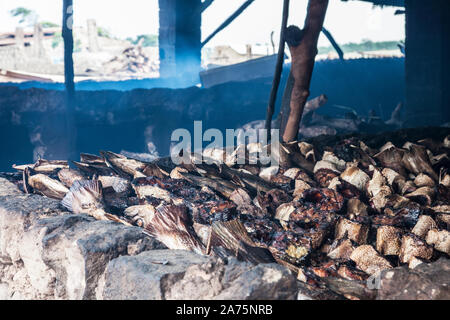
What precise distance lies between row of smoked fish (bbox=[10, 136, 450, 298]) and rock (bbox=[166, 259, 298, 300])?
0.32 metres

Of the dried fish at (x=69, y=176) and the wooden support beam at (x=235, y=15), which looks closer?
the dried fish at (x=69, y=176)

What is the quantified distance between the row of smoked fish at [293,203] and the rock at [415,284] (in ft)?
1.05

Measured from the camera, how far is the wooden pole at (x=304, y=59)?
3.87 m

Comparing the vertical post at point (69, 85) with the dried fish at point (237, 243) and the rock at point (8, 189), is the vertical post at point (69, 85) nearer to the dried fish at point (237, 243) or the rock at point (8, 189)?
the rock at point (8, 189)

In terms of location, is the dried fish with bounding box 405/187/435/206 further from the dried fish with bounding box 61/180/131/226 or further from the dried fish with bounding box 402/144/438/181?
the dried fish with bounding box 61/180/131/226

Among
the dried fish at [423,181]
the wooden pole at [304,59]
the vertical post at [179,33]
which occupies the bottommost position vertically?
A: the dried fish at [423,181]

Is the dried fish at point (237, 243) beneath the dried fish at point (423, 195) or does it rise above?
beneath

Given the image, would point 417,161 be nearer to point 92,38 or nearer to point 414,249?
point 414,249

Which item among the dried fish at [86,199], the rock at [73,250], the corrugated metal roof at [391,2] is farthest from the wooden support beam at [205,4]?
the rock at [73,250]

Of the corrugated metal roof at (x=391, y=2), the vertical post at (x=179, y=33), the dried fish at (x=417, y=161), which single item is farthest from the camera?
the corrugated metal roof at (x=391, y=2)

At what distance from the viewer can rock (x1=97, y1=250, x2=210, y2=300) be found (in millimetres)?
1322

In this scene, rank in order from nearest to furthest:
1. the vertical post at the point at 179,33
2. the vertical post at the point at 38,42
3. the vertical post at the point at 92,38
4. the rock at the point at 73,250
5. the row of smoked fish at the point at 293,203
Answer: the rock at the point at 73,250
the row of smoked fish at the point at 293,203
the vertical post at the point at 179,33
the vertical post at the point at 38,42
the vertical post at the point at 92,38
